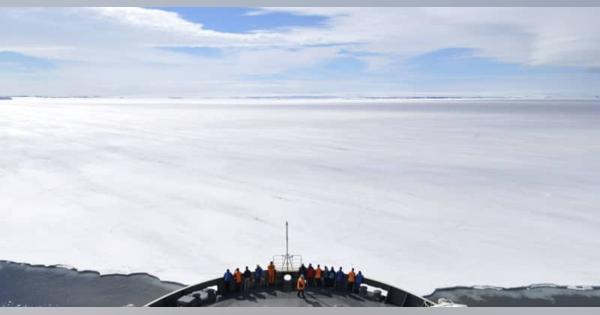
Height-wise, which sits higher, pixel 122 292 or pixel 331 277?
pixel 331 277

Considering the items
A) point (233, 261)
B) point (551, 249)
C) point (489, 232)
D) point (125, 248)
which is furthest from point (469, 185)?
point (125, 248)

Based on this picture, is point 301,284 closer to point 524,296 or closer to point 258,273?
point 258,273

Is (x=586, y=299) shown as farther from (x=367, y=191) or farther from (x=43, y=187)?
(x=43, y=187)

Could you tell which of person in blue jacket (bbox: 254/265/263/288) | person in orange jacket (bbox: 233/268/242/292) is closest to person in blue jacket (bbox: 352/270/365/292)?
person in blue jacket (bbox: 254/265/263/288)

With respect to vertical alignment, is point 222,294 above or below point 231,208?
above

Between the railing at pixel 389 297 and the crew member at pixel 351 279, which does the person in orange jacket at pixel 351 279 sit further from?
the railing at pixel 389 297

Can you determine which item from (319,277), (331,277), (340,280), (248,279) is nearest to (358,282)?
(340,280)
